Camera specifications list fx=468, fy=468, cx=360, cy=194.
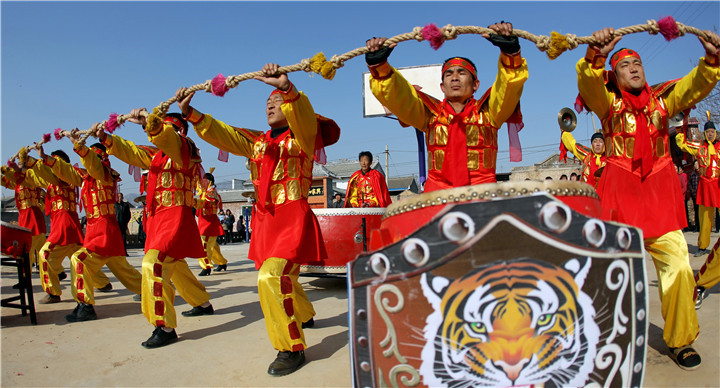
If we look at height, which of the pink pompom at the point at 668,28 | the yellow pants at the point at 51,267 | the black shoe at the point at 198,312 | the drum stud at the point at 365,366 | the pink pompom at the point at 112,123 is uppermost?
the pink pompom at the point at 668,28

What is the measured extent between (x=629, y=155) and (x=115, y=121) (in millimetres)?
4179

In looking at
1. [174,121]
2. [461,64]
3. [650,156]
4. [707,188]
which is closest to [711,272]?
[650,156]

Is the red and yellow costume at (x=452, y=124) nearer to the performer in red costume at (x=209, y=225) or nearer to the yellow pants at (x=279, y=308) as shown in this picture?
the yellow pants at (x=279, y=308)

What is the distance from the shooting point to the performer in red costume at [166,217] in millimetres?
3744

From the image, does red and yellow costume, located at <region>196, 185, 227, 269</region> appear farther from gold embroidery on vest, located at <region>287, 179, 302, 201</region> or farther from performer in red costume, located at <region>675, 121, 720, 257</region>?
performer in red costume, located at <region>675, 121, 720, 257</region>

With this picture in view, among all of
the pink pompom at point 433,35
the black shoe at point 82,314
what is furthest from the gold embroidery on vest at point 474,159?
the black shoe at point 82,314

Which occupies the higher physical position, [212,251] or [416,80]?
[416,80]

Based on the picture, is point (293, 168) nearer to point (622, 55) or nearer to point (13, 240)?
point (622, 55)

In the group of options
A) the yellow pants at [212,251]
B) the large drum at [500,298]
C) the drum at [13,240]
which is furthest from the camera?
the yellow pants at [212,251]

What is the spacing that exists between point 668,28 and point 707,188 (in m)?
5.48

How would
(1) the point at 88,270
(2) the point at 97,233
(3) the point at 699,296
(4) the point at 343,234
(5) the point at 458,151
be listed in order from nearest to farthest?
1. (5) the point at 458,151
2. (3) the point at 699,296
3. (1) the point at 88,270
4. (2) the point at 97,233
5. (4) the point at 343,234

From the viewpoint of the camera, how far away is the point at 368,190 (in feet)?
28.6

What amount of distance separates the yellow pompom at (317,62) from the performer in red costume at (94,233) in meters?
3.17

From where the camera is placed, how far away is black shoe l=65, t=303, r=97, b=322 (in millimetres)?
4667
